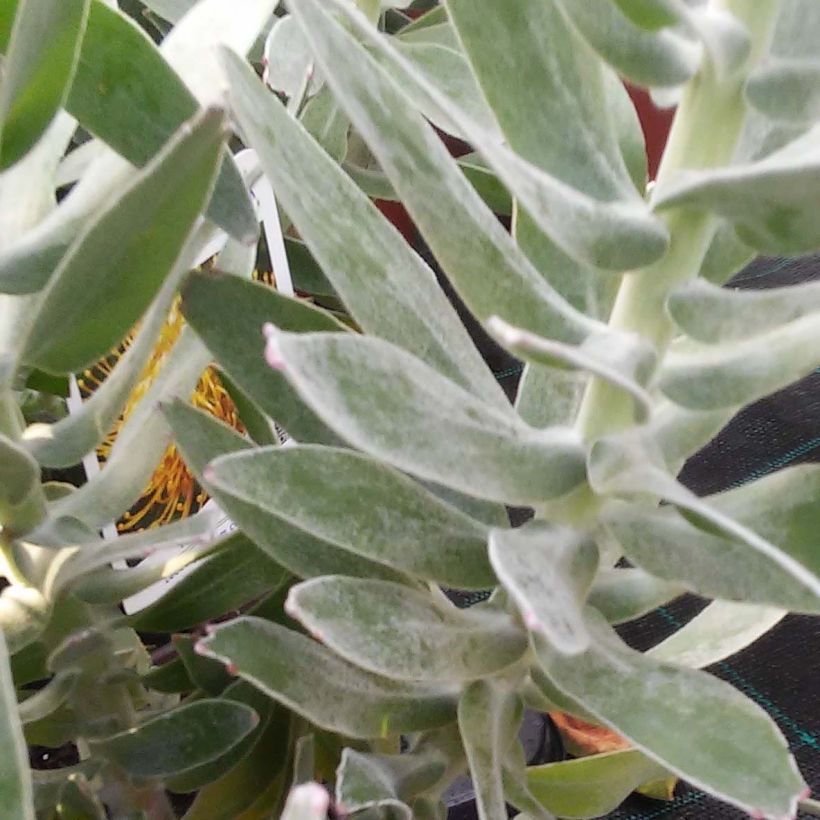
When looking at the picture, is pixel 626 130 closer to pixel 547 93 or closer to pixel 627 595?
pixel 547 93

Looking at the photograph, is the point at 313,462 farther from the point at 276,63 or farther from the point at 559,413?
the point at 276,63

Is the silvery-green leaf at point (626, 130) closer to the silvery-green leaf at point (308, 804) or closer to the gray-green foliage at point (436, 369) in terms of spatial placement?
the gray-green foliage at point (436, 369)

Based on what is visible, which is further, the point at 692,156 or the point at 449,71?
the point at 449,71

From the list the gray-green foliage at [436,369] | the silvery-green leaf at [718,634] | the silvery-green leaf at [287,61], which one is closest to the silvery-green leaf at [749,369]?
the gray-green foliage at [436,369]

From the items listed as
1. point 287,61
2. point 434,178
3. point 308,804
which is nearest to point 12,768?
point 308,804

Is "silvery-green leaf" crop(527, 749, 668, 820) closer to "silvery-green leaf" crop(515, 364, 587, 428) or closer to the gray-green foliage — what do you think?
the gray-green foliage
